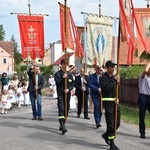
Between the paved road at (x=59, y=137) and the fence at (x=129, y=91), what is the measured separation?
6282 millimetres

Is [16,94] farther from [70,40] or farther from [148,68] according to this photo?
[148,68]

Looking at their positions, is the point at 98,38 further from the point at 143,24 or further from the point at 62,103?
the point at 62,103

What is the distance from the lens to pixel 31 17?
14.9m

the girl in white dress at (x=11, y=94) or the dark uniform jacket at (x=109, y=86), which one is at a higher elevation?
the dark uniform jacket at (x=109, y=86)

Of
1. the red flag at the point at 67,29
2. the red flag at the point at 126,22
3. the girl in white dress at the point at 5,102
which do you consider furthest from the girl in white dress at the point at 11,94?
the red flag at the point at 126,22

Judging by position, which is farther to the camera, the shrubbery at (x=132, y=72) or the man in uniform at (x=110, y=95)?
the shrubbery at (x=132, y=72)

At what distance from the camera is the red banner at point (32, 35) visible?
1459 cm

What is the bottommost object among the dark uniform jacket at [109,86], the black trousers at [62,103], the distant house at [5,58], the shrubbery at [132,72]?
the black trousers at [62,103]

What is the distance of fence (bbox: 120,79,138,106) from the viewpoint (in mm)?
19156

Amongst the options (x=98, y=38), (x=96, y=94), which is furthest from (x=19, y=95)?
(x=96, y=94)

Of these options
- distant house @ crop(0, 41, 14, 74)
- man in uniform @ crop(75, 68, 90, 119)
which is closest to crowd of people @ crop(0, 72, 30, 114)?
man in uniform @ crop(75, 68, 90, 119)

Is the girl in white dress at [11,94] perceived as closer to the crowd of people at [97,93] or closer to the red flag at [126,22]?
the crowd of people at [97,93]

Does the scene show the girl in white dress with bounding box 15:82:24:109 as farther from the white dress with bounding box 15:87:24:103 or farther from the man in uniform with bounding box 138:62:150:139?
the man in uniform with bounding box 138:62:150:139

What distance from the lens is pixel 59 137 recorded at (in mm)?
10125
